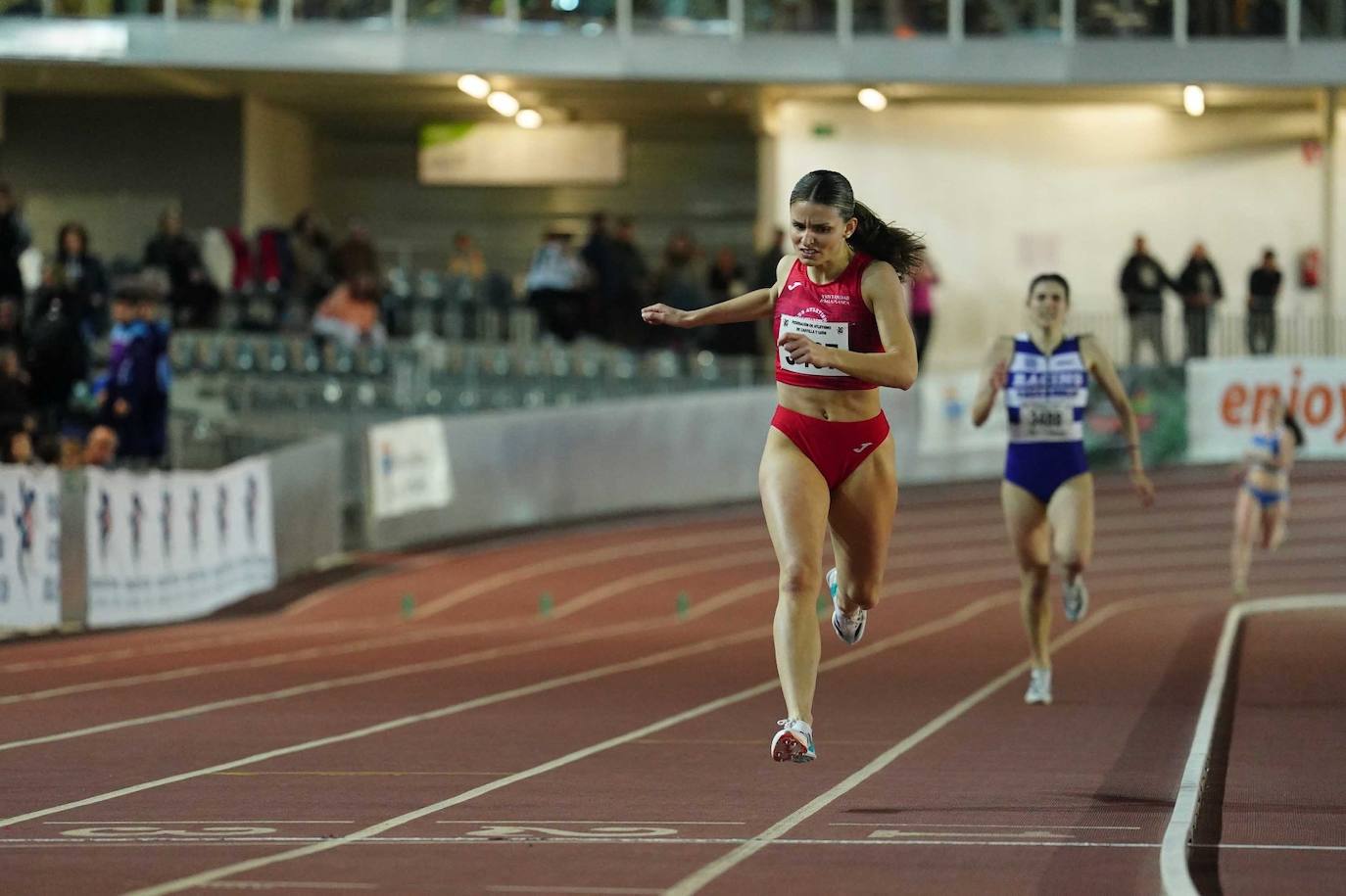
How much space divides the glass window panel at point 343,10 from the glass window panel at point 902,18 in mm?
7034

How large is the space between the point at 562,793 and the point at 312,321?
21172 millimetres

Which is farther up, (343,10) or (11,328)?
(343,10)

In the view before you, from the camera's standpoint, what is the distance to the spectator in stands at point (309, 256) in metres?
30.9

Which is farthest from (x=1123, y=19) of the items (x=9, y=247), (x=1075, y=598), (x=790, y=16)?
(x=1075, y=598)

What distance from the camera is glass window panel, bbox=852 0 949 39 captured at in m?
34.5

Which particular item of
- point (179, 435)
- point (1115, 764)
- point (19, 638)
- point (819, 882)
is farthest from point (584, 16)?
point (819, 882)

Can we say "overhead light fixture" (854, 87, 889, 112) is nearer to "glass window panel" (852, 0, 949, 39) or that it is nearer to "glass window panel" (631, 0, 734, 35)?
"glass window panel" (852, 0, 949, 39)

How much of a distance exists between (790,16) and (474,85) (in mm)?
5021

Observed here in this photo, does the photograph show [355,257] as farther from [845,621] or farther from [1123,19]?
[845,621]

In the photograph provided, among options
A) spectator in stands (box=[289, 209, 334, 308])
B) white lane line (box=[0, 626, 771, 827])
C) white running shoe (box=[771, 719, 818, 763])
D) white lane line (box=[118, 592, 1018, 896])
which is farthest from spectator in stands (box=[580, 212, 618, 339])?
white running shoe (box=[771, 719, 818, 763])

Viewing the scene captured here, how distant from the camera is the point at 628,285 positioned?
100 feet

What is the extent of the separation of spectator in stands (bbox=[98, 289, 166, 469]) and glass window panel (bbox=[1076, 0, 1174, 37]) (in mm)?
19125

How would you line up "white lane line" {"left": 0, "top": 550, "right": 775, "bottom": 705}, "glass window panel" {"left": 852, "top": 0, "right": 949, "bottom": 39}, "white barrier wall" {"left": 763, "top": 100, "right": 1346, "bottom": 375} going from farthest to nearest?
"white barrier wall" {"left": 763, "top": 100, "right": 1346, "bottom": 375}, "glass window panel" {"left": 852, "top": 0, "right": 949, "bottom": 39}, "white lane line" {"left": 0, "top": 550, "right": 775, "bottom": 705}

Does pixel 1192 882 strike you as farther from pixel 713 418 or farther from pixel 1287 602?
pixel 713 418
